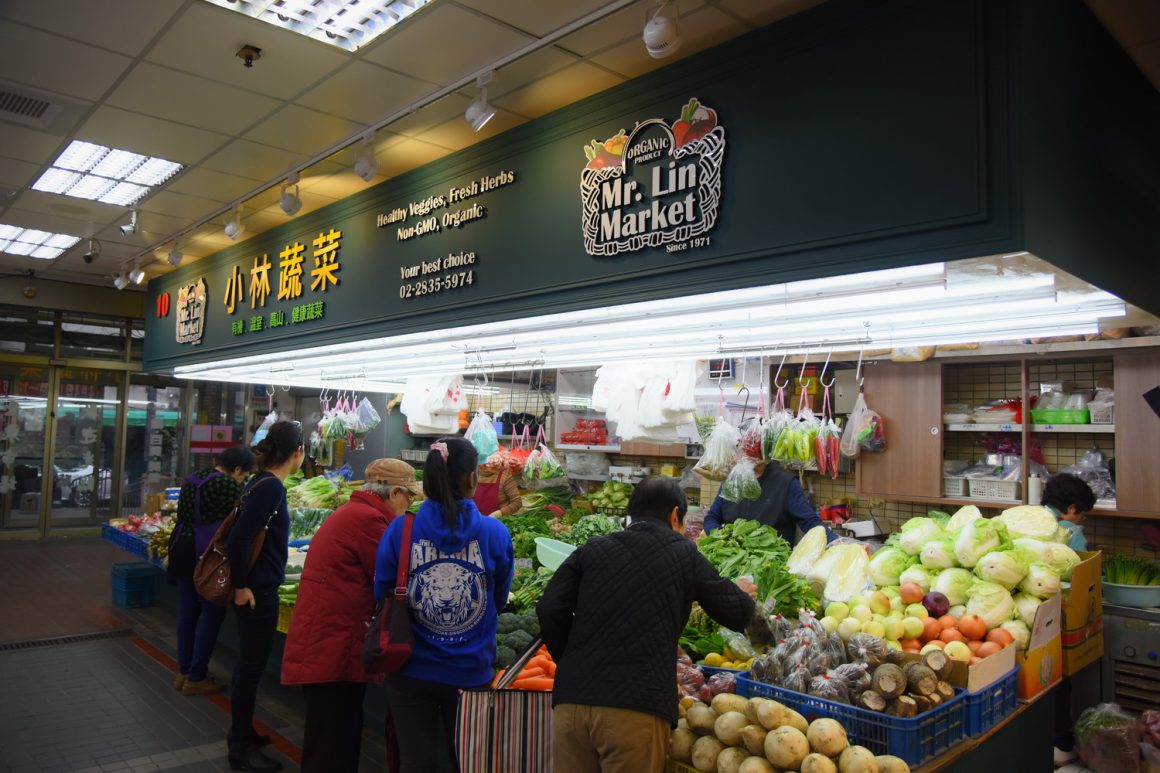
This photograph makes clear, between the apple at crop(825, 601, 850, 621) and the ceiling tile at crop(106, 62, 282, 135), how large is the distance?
158 inches

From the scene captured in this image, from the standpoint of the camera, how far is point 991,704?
2.94 m

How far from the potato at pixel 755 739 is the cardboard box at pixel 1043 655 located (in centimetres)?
150

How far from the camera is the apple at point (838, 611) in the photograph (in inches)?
138

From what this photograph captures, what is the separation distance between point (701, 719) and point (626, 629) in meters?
0.43

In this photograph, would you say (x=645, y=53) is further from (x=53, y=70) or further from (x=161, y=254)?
(x=161, y=254)

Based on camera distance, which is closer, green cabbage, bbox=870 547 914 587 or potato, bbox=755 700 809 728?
potato, bbox=755 700 809 728

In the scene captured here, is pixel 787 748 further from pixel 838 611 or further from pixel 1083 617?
pixel 1083 617

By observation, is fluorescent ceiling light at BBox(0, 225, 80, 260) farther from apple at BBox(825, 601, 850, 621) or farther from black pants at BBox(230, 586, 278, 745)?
apple at BBox(825, 601, 850, 621)

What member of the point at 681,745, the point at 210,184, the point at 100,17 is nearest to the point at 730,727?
the point at 681,745

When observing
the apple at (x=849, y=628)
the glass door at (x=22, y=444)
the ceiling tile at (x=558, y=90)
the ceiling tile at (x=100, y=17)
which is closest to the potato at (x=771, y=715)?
the apple at (x=849, y=628)

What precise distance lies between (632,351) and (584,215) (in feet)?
4.35

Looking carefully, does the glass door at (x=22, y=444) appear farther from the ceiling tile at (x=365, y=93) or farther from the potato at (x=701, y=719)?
the potato at (x=701, y=719)

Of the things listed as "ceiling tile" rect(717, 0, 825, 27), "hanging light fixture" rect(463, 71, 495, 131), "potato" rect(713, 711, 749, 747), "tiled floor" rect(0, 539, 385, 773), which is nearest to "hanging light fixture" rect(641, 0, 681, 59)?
"ceiling tile" rect(717, 0, 825, 27)

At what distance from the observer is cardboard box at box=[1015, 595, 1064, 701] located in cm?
328
